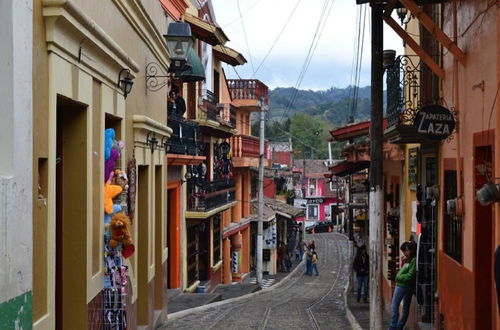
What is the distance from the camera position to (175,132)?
17.3 metres

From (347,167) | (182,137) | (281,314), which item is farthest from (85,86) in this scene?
(347,167)

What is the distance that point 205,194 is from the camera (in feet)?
74.1

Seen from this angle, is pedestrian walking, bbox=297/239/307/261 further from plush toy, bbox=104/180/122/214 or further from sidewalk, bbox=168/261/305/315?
plush toy, bbox=104/180/122/214

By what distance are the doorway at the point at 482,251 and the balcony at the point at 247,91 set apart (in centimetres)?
2519

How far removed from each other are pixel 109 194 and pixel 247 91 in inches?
1028

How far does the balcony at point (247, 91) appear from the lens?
3281cm

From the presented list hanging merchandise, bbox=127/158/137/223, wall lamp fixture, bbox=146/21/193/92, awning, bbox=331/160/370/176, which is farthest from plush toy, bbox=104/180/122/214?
awning, bbox=331/160/370/176

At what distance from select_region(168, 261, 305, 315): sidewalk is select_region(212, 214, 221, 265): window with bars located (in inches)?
44.2

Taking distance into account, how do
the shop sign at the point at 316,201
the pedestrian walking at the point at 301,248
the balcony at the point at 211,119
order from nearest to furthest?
the balcony at the point at 211,119 → the pedestrian walking at the point at 301,248 → the shop sign at the point at 316,201

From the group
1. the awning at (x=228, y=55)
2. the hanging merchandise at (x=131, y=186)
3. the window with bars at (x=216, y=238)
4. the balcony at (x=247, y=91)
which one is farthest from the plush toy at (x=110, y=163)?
the balcony at (x=247, y=91)

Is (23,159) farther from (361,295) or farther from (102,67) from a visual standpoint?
(361,295)

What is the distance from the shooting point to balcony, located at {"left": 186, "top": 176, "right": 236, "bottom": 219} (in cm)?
2186

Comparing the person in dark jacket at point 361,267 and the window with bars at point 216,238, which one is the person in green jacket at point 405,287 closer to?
the person in dark jacket at point 361,267

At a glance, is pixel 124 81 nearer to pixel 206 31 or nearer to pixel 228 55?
pixel 206 31
